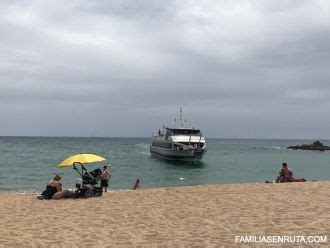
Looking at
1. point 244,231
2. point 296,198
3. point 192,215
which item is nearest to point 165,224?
point 192,215

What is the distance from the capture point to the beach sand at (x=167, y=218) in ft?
29.1

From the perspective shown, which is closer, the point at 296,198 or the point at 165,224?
the point at 165,224

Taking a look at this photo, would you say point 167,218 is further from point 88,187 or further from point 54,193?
point 54,193

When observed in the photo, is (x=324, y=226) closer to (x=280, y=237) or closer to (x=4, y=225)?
(x=280, y=237)

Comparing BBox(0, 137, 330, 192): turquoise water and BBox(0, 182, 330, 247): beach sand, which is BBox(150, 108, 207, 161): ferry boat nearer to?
BBox(0, 137, 330, 192): turquoise water

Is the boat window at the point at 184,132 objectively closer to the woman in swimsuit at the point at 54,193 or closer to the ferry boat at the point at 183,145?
the ferry boat at the point at 183,145

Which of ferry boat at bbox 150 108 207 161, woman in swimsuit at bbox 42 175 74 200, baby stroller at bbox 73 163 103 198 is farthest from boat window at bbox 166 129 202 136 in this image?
woman in swimsuit at bbox 42 175 74 200

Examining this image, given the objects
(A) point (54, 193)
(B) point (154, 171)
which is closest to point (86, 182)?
(A) point (54, 193)

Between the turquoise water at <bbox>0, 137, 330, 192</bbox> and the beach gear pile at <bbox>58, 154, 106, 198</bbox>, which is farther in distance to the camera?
the turquoise water at <bbox>0, 137, 330, 192</bbox>

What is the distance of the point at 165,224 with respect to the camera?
406 inches

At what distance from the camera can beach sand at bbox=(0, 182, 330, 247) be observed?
8.88 metres

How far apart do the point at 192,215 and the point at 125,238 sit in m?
2.83

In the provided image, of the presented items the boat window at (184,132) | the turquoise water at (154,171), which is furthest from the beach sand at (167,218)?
the boat window at (184,132)

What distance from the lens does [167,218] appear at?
436 inches
